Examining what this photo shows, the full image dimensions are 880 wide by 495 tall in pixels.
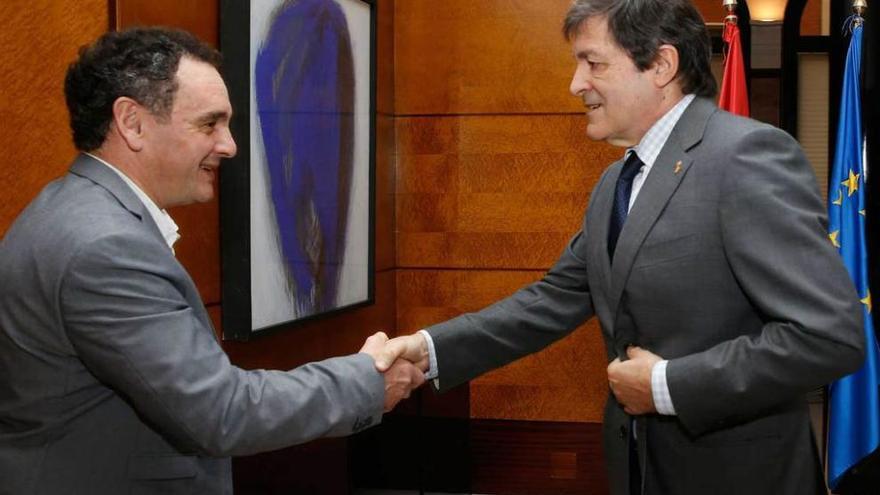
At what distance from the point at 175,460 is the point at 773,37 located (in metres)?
8.13

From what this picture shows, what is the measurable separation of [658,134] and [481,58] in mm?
2526

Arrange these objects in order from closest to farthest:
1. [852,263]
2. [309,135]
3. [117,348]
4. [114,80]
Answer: [117,348]
[114,80]
[309,135]
[852,263]

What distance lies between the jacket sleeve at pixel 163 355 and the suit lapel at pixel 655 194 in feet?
2.41

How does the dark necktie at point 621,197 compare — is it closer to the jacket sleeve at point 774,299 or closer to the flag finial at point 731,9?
the jacket sleeve at point 774,299

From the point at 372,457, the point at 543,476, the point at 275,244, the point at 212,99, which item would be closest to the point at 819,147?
the point at 543,476

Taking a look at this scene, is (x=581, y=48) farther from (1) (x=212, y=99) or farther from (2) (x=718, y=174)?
(1) (x=212, y=99)

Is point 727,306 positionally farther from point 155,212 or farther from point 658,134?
point 155,212

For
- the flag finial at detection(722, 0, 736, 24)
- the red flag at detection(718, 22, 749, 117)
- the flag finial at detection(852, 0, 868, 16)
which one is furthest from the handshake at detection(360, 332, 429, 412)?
the flag finial at detection(852, 0, 868, 16)

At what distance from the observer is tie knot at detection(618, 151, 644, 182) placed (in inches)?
86.6

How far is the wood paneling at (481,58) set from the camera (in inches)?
178

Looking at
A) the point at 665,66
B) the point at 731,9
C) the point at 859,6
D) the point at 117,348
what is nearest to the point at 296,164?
the point at 665,66

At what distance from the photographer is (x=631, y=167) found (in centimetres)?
221

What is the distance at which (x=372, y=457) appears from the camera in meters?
4.00

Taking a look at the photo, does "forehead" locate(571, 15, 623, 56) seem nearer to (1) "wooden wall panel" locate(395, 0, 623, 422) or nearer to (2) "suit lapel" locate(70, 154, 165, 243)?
(2) "suit lapel" locate(70, 154, 165, 243)
